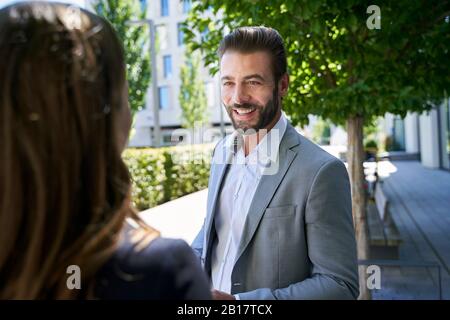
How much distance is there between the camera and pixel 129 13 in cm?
1961

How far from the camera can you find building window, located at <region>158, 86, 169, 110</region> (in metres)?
44.8

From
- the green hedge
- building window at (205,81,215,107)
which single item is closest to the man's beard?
the green hedge

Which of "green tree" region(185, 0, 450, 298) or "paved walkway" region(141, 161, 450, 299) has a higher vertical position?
"green tree" region(185, 0, 450, 298)

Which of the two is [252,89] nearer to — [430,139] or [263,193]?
[263,193]

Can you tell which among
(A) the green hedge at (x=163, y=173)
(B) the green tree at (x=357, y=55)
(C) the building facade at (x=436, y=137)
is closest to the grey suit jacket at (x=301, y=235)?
(B) the green tree at (x=357, y=55)

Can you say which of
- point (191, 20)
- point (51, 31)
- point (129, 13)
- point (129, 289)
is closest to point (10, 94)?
point (51, 31)

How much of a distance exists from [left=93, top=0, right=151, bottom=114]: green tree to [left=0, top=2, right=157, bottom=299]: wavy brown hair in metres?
18.8

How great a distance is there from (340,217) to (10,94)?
3.72ft

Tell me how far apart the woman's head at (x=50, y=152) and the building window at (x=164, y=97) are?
4434 centimetres

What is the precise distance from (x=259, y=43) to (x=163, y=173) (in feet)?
32.3

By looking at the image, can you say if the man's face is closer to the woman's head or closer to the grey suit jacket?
the grey suit jacket

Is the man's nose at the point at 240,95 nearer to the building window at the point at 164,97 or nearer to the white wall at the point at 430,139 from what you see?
the white wall at the point at 430,139

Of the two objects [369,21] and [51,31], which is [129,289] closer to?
[51,31]

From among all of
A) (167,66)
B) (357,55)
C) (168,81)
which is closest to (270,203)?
(357,55)
